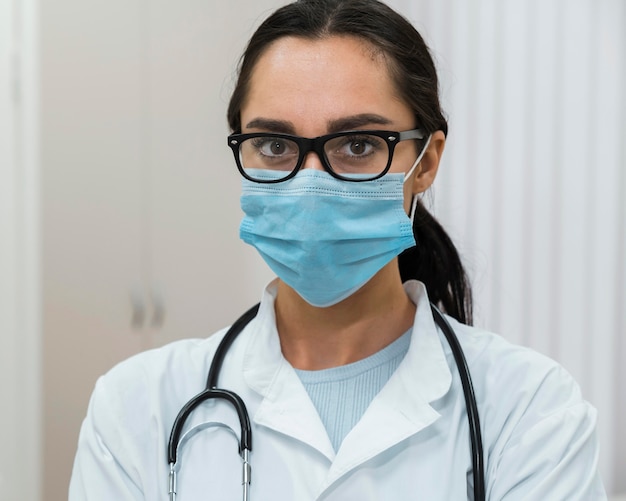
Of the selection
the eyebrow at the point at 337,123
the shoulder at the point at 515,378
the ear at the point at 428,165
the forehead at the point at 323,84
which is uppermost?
the forehead at the point at 323,84

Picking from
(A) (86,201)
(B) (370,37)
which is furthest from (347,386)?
(A) (86,201)

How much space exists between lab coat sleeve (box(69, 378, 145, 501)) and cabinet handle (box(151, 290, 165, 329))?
0.93 m

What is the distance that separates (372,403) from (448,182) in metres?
1.31

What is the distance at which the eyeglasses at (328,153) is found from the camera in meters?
1.09

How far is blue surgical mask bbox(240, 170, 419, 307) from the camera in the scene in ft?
3.58

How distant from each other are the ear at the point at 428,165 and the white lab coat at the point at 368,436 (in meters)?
0.22

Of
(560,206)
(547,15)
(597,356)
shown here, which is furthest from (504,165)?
(597,356)

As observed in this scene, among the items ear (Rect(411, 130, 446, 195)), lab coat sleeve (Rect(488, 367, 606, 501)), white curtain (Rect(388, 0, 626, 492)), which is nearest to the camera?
lab coat sleeve (Rect(488, 367, 606, 501))

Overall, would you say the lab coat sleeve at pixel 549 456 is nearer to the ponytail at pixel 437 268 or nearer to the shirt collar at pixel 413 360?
the shirt collar at pixel 413 360

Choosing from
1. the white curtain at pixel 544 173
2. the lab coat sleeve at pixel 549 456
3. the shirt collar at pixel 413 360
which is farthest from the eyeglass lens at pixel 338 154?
the white curtain at pixel 544 173

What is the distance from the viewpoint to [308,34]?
1164 millimetres

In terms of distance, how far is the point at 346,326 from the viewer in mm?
1211

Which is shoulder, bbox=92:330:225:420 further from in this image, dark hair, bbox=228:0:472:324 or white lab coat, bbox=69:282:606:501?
dark hair, bbox=228:0:472:324

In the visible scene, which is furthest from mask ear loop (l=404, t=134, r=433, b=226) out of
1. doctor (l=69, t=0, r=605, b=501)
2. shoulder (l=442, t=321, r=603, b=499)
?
shoulder (l=442, t=321, r=603, b=499)
